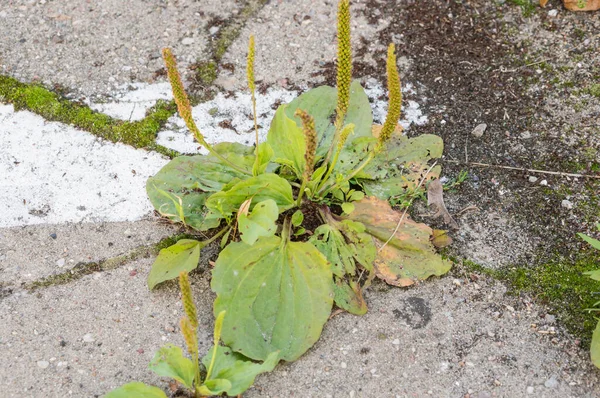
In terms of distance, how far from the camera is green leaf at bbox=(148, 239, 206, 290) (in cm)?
280

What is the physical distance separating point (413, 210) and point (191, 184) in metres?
1.04

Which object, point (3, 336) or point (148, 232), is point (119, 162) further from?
point (3, 336)

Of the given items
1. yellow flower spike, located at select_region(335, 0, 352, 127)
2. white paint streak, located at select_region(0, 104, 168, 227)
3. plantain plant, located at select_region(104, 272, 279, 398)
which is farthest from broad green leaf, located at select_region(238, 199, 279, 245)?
white paint streak, located at select_region(0, 104, 168, 227)

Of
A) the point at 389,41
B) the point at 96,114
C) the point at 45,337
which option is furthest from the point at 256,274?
the point at 389,41

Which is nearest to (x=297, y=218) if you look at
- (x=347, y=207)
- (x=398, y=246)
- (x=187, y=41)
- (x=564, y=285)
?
(x=347, y=207)

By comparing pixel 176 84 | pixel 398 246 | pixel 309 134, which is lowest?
pixel 398 246

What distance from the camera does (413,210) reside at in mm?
3156

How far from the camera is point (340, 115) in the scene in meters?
2.71

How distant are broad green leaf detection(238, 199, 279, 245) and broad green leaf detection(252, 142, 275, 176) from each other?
0.25 meters

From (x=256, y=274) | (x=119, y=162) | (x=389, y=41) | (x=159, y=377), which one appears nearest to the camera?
(x=159, y=377)

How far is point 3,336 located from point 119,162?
102 cm

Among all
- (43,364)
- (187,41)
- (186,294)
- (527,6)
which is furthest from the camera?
(527,6)

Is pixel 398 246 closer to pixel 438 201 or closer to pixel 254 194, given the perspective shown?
pixel 438 201

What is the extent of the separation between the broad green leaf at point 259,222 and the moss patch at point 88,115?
0.86 meters
